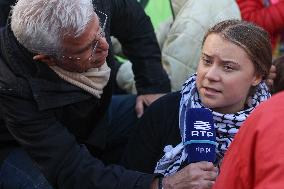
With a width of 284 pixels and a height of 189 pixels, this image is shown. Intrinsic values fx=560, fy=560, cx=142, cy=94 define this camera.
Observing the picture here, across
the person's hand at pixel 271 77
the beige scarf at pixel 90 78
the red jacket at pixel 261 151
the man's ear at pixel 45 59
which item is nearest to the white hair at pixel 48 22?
the man's ear at pixel 45 59

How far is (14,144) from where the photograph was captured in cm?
252

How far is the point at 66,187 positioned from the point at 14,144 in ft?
1.46

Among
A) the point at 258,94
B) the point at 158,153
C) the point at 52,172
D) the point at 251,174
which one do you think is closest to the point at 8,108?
the point at 52,172

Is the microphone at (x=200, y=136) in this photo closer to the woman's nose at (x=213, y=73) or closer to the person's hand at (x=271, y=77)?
the woman's nose at (x=213, y=73)

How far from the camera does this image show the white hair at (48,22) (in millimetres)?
2014

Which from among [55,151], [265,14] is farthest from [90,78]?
[265,14]

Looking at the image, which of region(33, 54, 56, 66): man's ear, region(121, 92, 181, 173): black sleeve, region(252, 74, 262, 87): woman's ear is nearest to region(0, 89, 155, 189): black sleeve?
region(33, 54, 56, 66): man's ear

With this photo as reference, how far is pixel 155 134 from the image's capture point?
239cm

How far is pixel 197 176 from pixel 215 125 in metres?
0.32

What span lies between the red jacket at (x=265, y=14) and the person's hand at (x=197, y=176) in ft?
5.75

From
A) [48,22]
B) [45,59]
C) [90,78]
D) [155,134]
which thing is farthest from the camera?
[155,134]

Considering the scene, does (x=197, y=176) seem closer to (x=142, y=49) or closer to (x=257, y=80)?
(x=257, y=80)

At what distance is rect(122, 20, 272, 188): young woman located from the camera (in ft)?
7.03

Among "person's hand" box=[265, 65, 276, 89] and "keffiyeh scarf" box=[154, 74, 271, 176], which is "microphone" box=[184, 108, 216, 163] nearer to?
"keffiyeh scarf" box=[154, 74, 271, 176]
